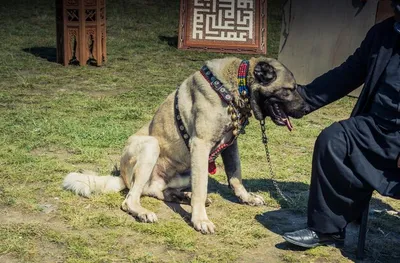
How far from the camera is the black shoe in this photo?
176 inches

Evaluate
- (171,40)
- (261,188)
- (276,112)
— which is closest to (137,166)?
(276,112)

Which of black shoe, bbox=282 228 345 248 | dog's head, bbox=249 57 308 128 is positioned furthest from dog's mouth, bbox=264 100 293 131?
black shoe, bbox=282 228 345 248

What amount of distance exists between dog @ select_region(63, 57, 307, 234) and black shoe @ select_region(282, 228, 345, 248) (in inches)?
22.9

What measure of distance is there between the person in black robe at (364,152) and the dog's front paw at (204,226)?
55 centimetres

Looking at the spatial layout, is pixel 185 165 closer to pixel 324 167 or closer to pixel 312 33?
pixel 324 167

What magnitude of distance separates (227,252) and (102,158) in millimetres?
2222

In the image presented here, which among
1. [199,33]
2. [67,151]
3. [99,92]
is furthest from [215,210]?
[199,33]

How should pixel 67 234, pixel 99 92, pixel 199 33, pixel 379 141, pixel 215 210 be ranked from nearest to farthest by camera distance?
pixel 379 141 < pixel 67 234 < pixel 215 210 < pixel 99 92 < pixel 199 33

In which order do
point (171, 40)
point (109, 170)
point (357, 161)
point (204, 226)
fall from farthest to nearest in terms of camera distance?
point (171, 40) → point (109, 170) → point (204, 226) → point (357, 161)

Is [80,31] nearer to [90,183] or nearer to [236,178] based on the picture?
[90,183]

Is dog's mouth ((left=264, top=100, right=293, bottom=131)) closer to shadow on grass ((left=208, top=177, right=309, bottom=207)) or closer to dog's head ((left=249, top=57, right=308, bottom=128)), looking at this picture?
dog's head ((left=249, top=57, right=308, bottom=128))

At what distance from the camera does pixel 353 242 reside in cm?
478

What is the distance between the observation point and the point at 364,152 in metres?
4.29

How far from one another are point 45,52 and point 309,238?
26.2ft
